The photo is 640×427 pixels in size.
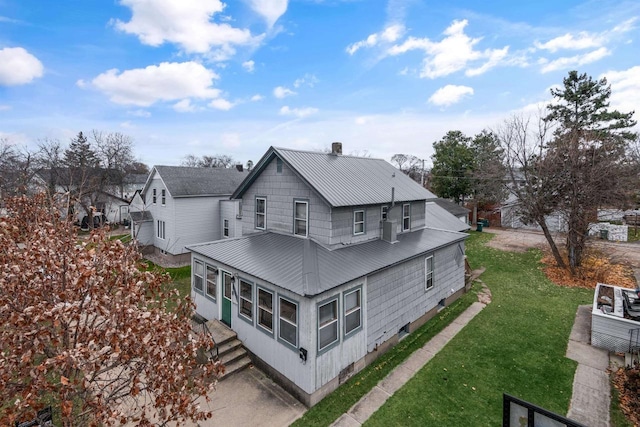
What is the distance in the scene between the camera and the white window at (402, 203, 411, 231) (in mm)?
14611

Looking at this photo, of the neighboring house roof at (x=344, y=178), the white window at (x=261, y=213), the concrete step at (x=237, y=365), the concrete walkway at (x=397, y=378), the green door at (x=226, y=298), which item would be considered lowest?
the concrete walkway at (x=397, y=378)

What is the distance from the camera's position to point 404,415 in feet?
25.6

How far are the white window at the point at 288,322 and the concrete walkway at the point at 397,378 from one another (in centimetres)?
228

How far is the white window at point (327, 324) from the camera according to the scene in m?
8.38

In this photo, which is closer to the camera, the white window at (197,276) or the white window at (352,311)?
the white window at (352,311)

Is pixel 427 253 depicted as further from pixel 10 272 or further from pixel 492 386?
pixel 10 272

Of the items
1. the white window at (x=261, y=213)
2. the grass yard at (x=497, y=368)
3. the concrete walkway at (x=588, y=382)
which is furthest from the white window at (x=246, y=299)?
the concrete walkway at (x=588, y=382)

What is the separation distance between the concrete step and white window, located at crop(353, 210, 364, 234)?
5.98 m

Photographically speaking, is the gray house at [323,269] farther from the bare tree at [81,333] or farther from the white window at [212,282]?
the bare tree at [81,333]

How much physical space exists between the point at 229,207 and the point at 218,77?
9.14 m

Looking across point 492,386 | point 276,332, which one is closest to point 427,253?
point 492,386

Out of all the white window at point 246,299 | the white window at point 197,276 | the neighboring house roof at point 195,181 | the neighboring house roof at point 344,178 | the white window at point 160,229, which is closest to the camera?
the white window at point 246,299

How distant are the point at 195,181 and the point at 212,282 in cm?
1386

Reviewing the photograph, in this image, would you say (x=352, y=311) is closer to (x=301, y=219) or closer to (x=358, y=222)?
(x=358, y=222)
